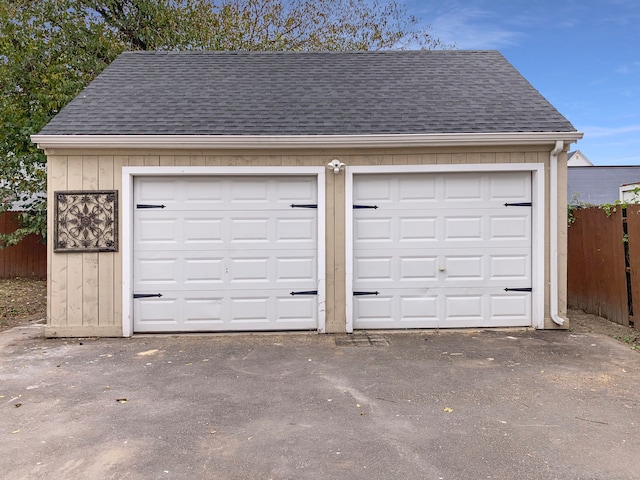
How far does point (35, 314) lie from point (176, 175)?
12.3ft

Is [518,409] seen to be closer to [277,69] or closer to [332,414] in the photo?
[332,414]

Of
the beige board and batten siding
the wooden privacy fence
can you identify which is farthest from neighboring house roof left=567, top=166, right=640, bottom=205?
the beige board and batten siding

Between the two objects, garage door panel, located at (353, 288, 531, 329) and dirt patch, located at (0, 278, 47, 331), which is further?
dirt patch, located at (0, 278, 47, 331)

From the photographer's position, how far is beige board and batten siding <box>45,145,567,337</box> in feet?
19.5

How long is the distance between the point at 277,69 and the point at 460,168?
3648 mm

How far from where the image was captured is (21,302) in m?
8.46

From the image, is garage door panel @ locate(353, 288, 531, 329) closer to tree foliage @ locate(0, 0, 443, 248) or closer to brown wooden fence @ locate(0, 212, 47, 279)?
tree foliage @ locate(0, 0, 443, 248)

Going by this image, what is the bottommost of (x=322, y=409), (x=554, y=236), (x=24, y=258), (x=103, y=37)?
(x=322, y=409)

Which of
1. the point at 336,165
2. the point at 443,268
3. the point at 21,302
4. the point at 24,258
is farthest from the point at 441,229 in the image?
the point at 24,258

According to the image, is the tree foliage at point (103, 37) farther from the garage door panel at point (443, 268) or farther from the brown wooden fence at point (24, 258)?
the garage door panel at point (443, 268)

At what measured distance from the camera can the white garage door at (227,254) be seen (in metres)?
6.10

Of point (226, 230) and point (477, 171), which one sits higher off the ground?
point (477, 171)

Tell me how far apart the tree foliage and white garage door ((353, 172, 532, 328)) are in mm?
7313

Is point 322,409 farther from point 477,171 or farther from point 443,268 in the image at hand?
point 477,171
